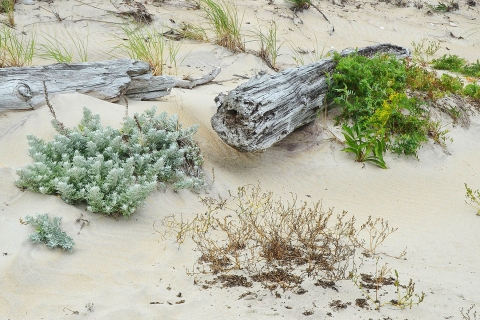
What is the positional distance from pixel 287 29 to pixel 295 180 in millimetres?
5709

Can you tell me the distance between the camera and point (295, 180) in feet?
18.6

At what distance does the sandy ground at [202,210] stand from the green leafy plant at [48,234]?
2.6 inches

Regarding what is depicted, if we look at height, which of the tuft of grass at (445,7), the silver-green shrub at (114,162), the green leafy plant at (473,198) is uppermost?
the tuft of grass at (445,7)

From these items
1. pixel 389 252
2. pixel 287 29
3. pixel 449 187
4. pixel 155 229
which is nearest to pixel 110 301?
pixel 155 229

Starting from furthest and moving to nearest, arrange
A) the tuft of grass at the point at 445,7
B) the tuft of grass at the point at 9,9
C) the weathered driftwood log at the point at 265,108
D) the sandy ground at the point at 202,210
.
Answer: the tuft of grass at the point at 445,7 → the tuft of grass at the point at 9,9 → the weathered driftwood log at the point at 265,108 → the sandy ground at the point at 202,210

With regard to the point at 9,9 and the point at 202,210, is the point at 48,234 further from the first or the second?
the point at 9,9

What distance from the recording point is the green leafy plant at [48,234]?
3.74 m

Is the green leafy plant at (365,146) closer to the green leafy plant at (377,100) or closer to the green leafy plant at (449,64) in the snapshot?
the green leafy plant at (377,100)

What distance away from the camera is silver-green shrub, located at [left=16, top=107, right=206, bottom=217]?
4188mm

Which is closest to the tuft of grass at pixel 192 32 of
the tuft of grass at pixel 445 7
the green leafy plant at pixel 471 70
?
the green leafy plant at pixel 471 70

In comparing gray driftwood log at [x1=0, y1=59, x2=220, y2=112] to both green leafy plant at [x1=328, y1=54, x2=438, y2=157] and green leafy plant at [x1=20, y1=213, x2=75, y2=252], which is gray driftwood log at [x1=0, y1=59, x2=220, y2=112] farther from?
green leafy plant at [x1=328, y1=54, x2=438, y2=157]

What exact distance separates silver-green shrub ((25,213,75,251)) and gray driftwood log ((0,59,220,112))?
6.63 ft

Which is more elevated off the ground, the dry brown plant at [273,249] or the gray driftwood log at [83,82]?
the gray driftwood log at [83,82]

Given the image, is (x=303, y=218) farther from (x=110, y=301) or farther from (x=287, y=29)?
(x=287, y=29)
